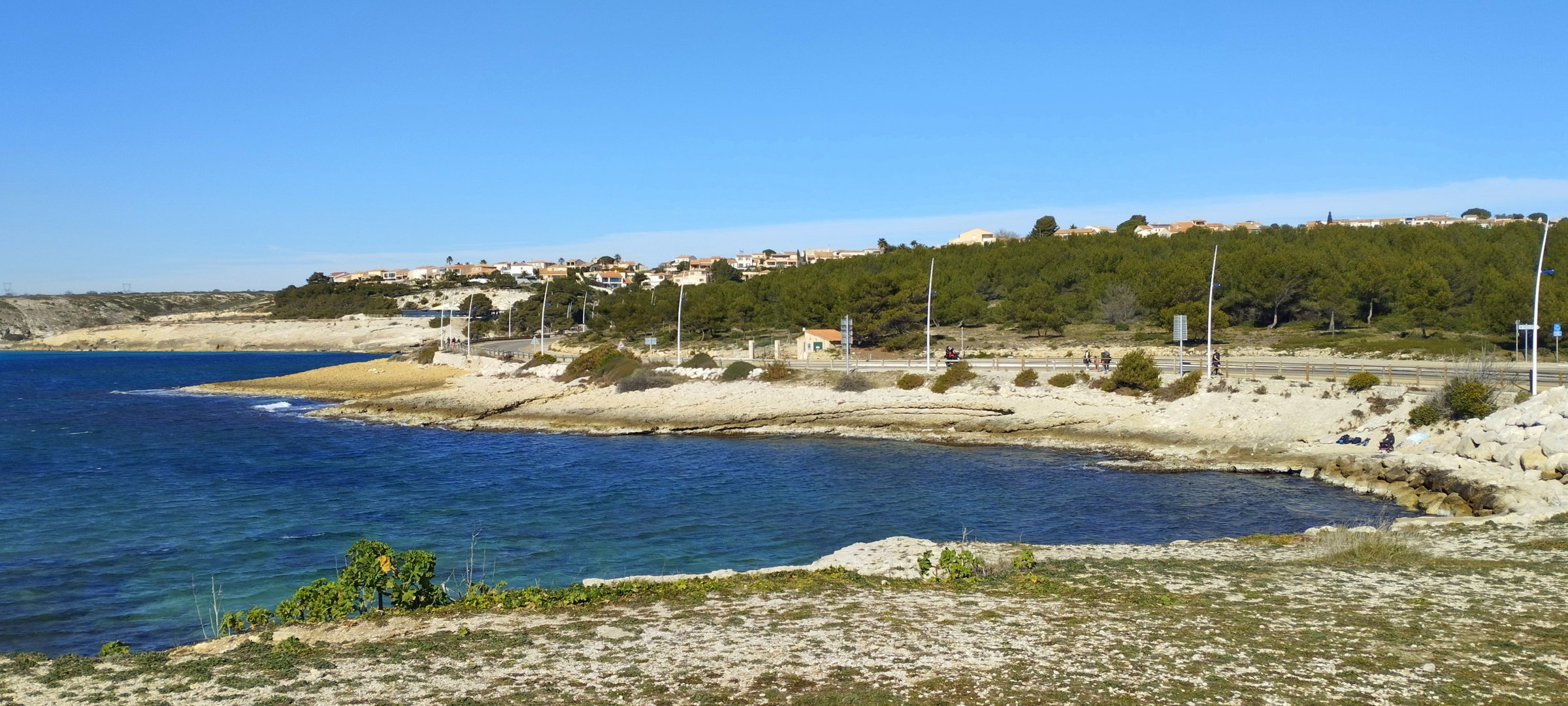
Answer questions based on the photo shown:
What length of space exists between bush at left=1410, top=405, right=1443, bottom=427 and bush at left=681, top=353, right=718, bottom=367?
29429mm

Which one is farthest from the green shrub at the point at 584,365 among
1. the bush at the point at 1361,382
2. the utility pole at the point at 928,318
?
the bush at the point at 1361,382

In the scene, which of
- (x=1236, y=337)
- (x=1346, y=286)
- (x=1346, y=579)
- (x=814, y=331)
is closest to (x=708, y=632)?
(x=1346, y=579)

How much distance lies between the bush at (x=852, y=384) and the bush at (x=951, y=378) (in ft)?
9.57

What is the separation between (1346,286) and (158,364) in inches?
4152

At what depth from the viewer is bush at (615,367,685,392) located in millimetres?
46562

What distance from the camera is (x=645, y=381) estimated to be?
4700 centimetres

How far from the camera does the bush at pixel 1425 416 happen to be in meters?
28.7

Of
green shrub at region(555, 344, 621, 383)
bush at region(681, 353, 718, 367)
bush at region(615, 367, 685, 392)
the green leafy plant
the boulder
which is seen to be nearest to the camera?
the green leafy plant

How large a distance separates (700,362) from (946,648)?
40.8 meters

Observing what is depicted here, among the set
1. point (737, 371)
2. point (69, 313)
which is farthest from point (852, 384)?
point (69, 313)

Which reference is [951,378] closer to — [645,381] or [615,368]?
[645,381]

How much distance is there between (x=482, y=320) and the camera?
12681 centimetres

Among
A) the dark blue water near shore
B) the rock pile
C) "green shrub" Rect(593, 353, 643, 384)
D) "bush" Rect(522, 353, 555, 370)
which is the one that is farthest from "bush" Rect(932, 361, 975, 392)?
"bush" Rect(522, 353, 555, 370)

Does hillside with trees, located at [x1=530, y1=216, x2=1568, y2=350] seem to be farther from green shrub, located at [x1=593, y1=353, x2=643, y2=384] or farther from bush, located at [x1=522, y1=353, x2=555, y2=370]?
bush, located at [x1=522, y1=353, x2=555, y2=370]
